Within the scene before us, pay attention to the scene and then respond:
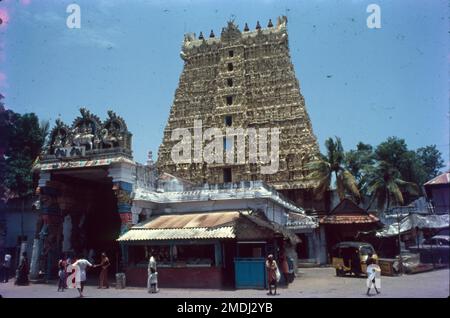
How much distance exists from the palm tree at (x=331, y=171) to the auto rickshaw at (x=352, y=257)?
1479cm

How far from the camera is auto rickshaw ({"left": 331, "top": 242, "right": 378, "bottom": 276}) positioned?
21.9m

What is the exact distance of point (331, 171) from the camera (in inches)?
1521

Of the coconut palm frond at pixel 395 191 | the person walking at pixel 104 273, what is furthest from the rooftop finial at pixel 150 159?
the coconut palm frond at pixel 395 191

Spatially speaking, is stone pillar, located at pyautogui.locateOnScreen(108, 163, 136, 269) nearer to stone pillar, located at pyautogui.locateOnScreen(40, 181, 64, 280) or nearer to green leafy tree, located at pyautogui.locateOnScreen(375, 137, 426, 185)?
stone pillar, located at pyautogui.locateOnScreen(40, 181, 64, 280)

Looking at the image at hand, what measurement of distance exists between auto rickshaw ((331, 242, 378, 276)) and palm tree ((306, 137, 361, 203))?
1479cm

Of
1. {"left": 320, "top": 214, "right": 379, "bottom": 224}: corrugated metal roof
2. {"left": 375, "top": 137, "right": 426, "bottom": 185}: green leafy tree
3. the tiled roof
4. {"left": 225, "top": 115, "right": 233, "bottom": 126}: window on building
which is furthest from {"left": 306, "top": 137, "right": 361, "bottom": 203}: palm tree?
the tiled roof

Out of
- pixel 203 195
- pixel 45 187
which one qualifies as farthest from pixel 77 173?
pixel 203 195

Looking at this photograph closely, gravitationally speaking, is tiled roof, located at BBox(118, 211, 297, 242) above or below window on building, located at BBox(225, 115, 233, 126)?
below

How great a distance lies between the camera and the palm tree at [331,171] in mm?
37750

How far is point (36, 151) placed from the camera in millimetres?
38531

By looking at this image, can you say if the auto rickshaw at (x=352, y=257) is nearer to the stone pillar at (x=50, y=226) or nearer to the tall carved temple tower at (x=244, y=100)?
the stone pillar at (x=50, y=226)

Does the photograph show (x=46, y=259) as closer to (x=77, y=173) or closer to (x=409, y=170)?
(x=77, y=173)
